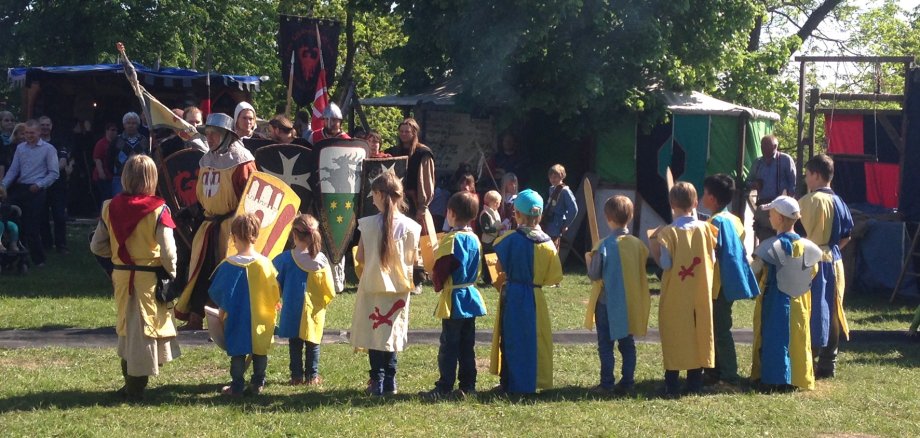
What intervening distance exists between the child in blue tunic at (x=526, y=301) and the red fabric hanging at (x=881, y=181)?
1007 cm

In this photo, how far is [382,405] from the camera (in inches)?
272

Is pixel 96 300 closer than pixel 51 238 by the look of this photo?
Yes

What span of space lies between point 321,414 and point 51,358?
2654 millimetres

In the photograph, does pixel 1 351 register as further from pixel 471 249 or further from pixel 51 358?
pixel 471 249

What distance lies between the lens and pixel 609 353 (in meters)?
7.35

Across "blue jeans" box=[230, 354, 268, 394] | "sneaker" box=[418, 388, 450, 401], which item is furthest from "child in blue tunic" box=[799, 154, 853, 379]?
"blue jeans" box=[230, 354, 268, 394]

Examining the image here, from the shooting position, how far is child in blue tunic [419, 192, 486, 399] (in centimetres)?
697

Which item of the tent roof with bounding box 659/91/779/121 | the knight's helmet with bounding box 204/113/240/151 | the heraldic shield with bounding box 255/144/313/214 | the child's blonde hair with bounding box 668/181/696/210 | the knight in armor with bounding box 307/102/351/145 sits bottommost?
the child's blonde hair with bounding box 668/181/696/210

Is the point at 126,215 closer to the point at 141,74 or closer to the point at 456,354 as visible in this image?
the point at 456,354

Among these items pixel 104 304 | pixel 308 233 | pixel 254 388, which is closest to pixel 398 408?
pixel 254 388

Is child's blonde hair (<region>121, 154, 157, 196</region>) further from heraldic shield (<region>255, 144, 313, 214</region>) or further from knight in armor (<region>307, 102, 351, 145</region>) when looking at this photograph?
knight in armor (<region>307, 102, 351, 145</region>)

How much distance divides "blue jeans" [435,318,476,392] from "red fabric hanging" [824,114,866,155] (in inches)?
407

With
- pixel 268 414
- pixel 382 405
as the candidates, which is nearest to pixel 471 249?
pixel 382 405

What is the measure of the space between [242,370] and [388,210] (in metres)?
1.29
